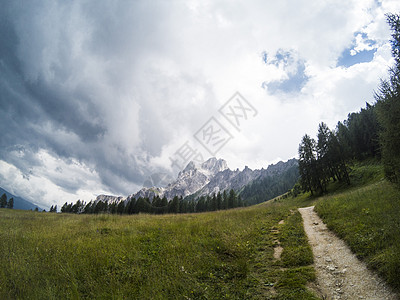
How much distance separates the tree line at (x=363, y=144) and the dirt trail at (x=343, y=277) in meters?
9.04

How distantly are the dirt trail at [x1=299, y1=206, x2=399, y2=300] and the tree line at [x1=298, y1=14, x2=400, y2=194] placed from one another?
9.04 meters

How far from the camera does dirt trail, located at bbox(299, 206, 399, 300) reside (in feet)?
12.9

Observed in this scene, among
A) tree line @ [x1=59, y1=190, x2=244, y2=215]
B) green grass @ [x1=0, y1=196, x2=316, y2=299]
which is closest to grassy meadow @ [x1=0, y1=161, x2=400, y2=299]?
green grass @ [x1=0, y1=196, x2=316, y2=299]

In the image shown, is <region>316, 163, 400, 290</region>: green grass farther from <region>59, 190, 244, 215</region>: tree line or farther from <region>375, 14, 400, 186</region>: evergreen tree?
<region>59, 190, 244, 215</region>: tree line

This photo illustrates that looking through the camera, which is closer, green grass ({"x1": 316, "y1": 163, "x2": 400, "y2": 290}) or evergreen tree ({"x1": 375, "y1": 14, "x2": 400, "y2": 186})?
green grass ({"x1": 316, "y1": 163, "x2": 400, "y2": 290})

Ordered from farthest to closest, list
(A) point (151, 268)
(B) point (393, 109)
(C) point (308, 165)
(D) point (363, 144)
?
(D) point (363, 144)
(C) point (308, 165)
(B) point (393, 109)
(A) point (151, 268)

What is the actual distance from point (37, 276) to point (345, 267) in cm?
924

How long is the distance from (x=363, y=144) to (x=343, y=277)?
68.4m

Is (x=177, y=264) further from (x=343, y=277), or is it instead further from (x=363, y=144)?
(x=363, y=144)

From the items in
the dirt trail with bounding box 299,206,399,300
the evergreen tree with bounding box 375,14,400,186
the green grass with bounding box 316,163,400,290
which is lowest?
the dirt trail with bounding box 299,206,399,300

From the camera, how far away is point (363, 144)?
5206cm

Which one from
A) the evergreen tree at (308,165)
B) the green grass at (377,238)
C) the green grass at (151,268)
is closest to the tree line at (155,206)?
the evergreen tree at (308,165)

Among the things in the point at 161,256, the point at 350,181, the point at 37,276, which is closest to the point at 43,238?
the point at 37,276

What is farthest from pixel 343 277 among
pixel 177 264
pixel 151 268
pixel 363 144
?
pixel 363 144
